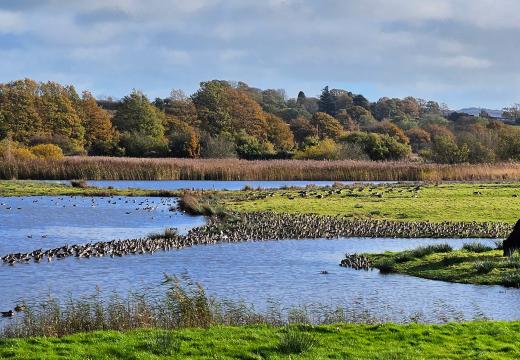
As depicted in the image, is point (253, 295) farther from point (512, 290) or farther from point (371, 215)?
point (371, 215)

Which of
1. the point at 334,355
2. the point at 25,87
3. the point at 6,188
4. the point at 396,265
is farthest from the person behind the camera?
the point at 25,87

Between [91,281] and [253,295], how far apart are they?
514cm

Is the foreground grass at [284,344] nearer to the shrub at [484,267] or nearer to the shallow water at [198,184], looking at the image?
the shrub at [484,267]

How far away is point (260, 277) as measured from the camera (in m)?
22.8

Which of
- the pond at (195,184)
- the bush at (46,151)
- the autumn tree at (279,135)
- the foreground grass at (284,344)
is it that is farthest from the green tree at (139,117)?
the foreground grass at (284,344)

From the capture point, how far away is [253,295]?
19.9m

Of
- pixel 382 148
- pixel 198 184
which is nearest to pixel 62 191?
pixel 198 184

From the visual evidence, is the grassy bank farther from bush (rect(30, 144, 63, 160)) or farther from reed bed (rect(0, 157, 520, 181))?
bush (rect(30, 144, 63, 160))

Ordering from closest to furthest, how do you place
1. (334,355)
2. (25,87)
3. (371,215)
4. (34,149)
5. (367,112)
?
(334,355)
(371,215)
(34,149)
(25,87)
(367,112)

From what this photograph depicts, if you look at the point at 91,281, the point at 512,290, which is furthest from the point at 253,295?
the point at 512,290

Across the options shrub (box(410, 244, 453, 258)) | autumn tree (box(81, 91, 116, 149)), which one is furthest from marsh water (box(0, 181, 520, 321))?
autumn tree (box(81, 91, 116, 149))

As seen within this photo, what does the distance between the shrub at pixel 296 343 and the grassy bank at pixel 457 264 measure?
9865mm

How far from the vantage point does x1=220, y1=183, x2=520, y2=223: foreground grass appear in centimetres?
3922

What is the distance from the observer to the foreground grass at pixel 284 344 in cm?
1198
